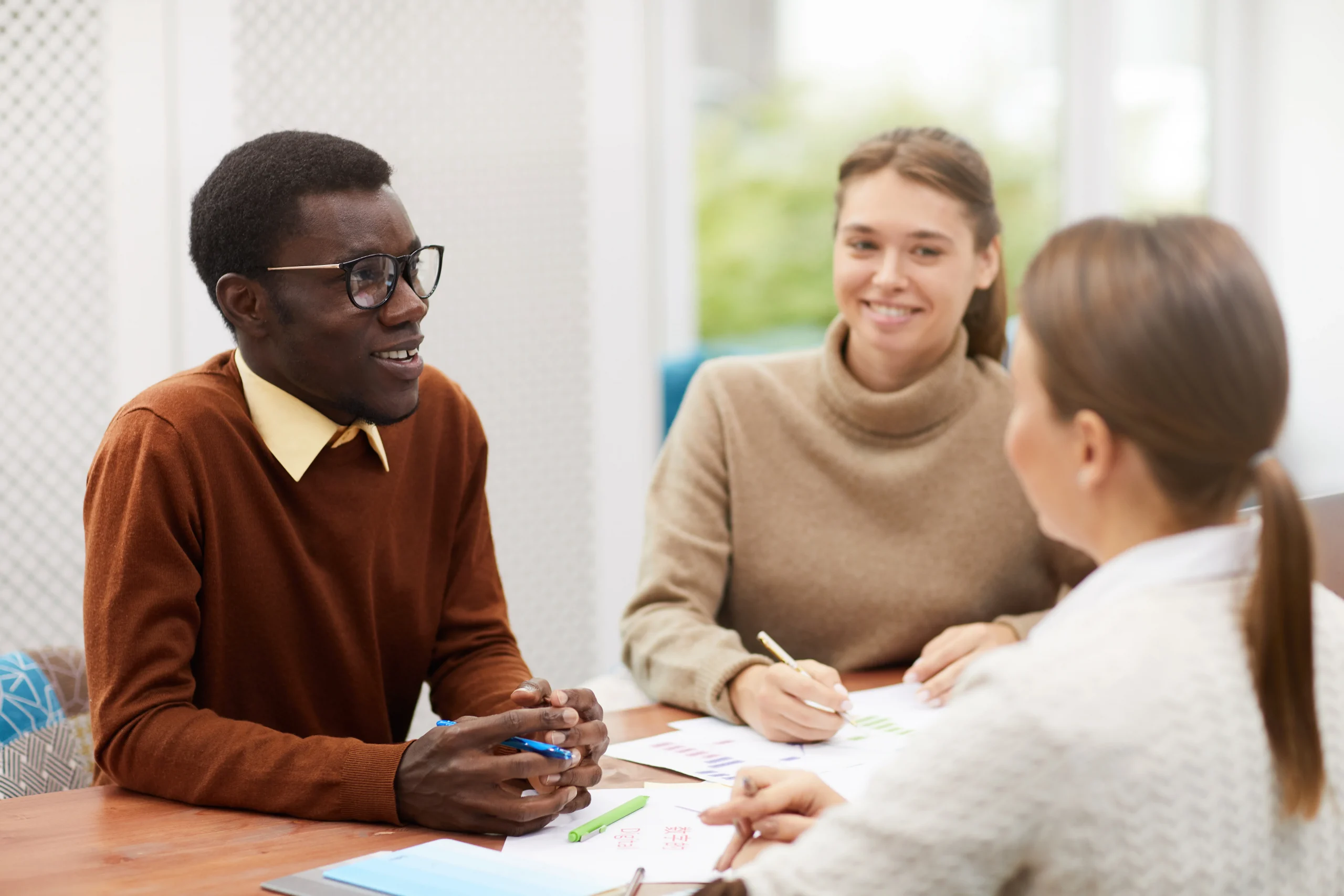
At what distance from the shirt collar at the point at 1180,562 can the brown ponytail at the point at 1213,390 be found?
0.10ft

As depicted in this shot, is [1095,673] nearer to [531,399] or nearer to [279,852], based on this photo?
[279,852]

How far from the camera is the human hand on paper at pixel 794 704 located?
4.78 feet

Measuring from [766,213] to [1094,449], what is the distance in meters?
4.14

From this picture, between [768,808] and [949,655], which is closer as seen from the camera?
[768,808]

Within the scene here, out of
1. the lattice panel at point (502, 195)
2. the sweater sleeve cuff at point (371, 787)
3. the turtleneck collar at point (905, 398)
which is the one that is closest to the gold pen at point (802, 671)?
the sweater sleeve cuff at point (371, 787)

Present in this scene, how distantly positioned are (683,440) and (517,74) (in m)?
1.13

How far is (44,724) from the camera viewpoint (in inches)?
63.9

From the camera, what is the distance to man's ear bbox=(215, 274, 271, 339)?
1.49 metres

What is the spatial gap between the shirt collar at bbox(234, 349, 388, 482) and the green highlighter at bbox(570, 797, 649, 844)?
58 centimetres

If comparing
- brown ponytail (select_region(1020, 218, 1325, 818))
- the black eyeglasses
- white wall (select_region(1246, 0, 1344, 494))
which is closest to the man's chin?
the black eyeglasses

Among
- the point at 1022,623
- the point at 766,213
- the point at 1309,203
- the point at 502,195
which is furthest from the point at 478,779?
the point at 766,213

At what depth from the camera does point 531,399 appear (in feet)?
9.31

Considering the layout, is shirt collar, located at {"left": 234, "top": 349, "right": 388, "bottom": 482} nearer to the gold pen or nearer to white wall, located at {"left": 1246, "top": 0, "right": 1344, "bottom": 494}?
the gold pen

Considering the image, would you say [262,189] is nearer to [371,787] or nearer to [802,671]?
[371,787]
